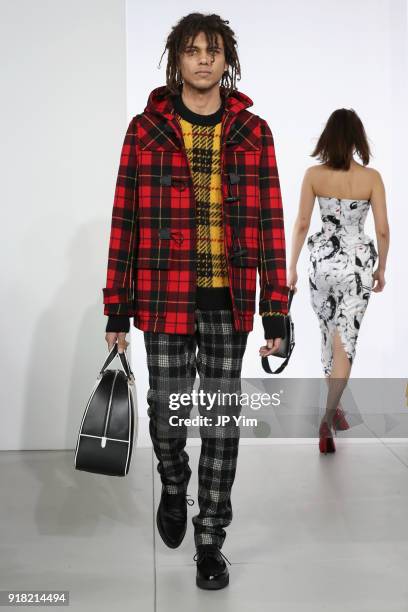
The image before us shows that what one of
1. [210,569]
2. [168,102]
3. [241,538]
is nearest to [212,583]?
[210,569]

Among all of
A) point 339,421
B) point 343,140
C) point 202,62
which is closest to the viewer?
point 202,62

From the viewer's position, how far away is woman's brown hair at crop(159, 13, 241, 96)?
288cm

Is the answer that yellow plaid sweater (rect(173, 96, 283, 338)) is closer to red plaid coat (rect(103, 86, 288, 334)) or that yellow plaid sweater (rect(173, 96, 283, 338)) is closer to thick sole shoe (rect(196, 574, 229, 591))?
red plaid coat (rect(103, 86, 288, 334))

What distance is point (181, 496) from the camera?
3.13 m

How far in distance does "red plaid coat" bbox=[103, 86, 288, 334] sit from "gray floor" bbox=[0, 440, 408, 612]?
0.83 meters

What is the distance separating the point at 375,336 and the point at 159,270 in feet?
8.79

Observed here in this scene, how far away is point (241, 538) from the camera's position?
11.2 feet

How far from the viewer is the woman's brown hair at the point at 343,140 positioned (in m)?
4.65

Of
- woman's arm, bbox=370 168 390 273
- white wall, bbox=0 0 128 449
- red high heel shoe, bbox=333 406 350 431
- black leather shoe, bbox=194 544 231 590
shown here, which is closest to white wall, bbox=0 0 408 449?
white wall, bbox=0 0 128 449

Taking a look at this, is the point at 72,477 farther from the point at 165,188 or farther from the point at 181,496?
the point at 165,188

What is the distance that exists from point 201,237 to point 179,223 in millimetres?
88

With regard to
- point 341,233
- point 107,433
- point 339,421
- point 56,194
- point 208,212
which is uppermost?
point 56,194

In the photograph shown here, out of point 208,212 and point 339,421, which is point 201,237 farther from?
point 339,421

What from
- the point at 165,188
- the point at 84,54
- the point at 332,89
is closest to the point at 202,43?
the point at 165,188
